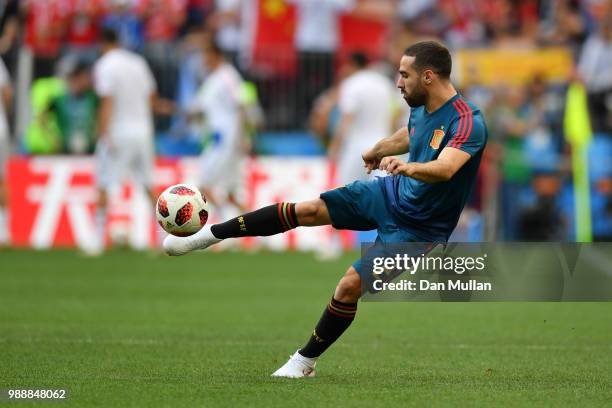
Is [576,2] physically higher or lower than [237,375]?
higher

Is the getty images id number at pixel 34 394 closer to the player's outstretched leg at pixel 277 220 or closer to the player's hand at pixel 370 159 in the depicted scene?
the player's outstretched leg at pixel 277 220

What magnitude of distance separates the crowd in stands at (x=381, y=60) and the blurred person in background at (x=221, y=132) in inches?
55.4

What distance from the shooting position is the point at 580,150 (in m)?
19.8

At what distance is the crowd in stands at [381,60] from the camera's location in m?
19.8

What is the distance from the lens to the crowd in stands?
19.8 metres

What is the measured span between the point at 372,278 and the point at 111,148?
10.9 m

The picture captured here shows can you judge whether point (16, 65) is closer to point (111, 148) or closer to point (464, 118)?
point (111, 148)

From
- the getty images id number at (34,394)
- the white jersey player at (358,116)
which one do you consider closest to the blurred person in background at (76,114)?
the white jersey player at (358,116)

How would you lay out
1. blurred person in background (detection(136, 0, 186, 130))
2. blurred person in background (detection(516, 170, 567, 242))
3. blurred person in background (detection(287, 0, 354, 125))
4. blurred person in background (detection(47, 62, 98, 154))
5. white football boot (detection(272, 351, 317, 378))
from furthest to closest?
blurred person in background (detection(136, 0, 186, 130)) → blurred person in background (detection(287, 0, 354, 125)) → blurred person in background (detection(47, 62, 98, 154)) → blurred person in background (detection(516, 170, 567, 242)) → white football boot (detection(272, 351, 317, 378))

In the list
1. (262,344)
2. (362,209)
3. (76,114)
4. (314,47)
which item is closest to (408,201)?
(362,209)

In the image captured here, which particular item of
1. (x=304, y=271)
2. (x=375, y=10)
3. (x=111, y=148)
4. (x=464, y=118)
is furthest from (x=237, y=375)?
(x=375, y=10)

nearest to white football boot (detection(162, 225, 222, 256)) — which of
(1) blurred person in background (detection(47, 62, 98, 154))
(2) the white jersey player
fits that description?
(2) the white jersey player

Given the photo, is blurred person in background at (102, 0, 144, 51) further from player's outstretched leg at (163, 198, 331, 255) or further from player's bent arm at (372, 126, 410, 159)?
player's outstretched leg at (163, 198, 331, 255)

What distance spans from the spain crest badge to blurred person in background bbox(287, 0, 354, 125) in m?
13.3
